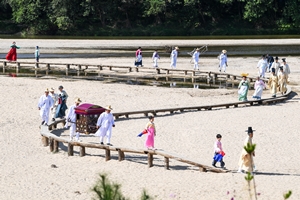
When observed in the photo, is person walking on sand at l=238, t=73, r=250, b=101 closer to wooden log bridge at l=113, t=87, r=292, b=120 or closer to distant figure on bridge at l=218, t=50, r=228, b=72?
wooden log bridge at l=113, t=87, r=292, b=120

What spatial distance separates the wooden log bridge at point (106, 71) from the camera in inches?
1584

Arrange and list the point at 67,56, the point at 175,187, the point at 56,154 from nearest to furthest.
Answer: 1. the point at 175,187
2. the point at 56,154
3. the point at 67,56

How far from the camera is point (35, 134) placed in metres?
23.7

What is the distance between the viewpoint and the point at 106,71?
43219mm

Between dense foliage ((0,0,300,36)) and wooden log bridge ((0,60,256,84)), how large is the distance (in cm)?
3438

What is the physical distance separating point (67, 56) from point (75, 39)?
2144 cm

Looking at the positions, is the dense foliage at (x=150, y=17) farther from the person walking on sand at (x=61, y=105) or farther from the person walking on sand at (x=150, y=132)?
the person walking on sand at (x=150, y=132)

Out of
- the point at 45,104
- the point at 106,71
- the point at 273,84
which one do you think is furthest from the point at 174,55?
the point at 45,104

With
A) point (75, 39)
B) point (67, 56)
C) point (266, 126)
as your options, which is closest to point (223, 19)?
point (75, 39)

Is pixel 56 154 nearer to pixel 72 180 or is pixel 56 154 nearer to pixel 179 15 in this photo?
pixel 72 180

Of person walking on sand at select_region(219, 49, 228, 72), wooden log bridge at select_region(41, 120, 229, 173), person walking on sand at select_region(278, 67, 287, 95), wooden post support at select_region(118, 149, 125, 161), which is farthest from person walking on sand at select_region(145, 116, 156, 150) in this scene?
person walking on sand at select_region(219, 49, 228, 72)

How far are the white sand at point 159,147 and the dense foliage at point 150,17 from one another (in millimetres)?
46912

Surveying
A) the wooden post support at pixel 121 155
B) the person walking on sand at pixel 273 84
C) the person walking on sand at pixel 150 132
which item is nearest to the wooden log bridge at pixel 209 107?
the person walking on sand at pixel 273 84

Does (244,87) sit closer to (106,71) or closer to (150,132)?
(150,132)
